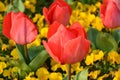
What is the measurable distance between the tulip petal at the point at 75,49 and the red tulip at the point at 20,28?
0.32m

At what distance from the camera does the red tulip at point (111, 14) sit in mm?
2035

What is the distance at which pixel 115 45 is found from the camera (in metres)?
2.21

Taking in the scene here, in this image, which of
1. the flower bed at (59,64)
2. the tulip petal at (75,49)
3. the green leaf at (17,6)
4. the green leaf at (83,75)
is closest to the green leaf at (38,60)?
the flower bed at (59,64)

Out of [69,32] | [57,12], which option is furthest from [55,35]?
[57,12]

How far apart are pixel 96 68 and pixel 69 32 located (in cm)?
48

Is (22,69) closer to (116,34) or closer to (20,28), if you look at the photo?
(20,28)

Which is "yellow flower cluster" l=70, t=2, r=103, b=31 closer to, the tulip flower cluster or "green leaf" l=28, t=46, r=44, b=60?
"green leaf" l=28, t=46, r=44, b=60

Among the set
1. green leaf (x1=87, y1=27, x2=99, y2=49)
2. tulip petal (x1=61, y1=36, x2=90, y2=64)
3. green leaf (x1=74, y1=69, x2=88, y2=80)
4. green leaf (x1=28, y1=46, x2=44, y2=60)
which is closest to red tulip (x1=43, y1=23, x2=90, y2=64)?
tulip petal (x1=61, y1=36, x2=90, y2=64)

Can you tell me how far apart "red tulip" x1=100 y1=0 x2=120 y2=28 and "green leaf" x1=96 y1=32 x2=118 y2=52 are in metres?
0.15

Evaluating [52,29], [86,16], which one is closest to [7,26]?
[52,29]

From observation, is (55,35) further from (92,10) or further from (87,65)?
(92,10)

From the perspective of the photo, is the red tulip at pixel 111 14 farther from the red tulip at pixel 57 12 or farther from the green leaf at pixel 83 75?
the green leaf at pixel 83 75

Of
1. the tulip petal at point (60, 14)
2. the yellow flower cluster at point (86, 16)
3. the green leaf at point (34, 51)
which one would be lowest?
the green leaf at point (34, 51)

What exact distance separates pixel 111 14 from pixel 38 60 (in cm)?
39
